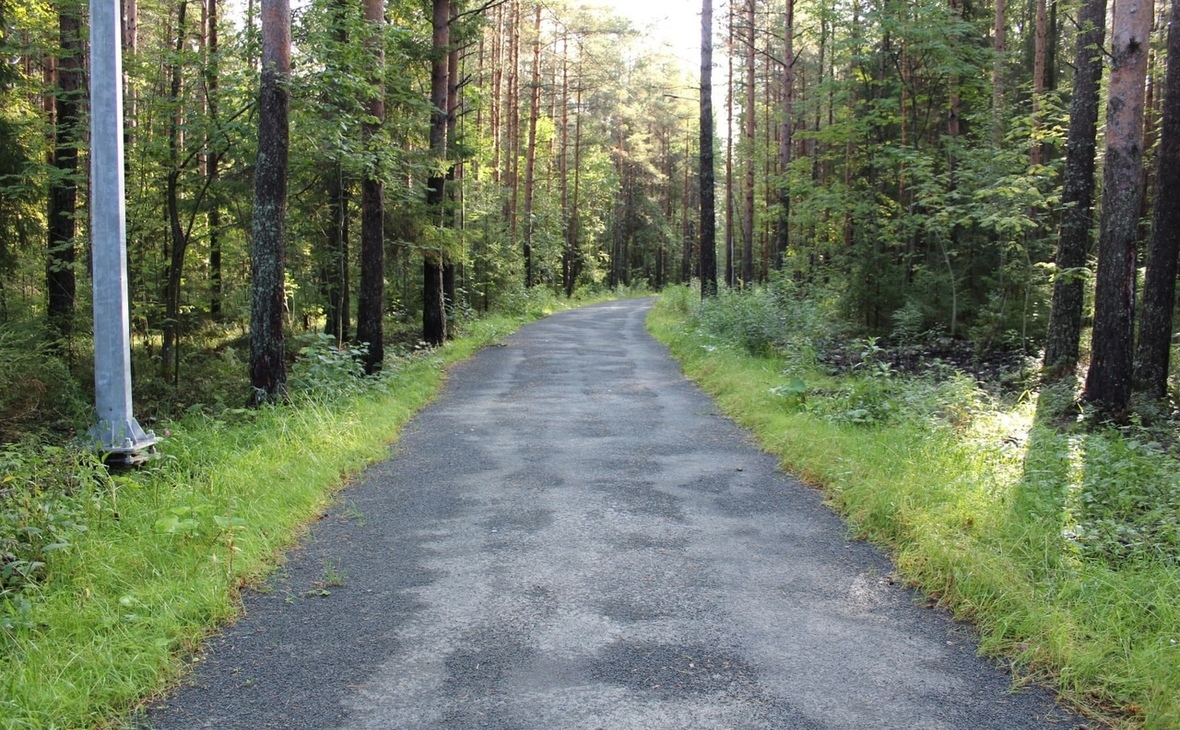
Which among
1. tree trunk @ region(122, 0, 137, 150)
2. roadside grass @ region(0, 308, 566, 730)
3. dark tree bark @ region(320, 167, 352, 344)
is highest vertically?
tree trunk @ region(122, 0, 137, 150)

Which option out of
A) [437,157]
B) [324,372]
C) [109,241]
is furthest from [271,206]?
[437,157]

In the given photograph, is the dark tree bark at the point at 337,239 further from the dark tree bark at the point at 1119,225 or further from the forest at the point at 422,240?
the dark tree bark at the point at 1119,225

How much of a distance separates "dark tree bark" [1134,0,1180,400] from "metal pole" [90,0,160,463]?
11.6 metres

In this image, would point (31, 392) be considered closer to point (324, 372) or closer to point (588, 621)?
point (324, 372)

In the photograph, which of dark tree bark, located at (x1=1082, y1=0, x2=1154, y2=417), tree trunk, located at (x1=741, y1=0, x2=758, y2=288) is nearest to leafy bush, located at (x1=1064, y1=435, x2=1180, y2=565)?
dark tree bark, located at (x1=1082, y1=0, x2=1154, y2=417)

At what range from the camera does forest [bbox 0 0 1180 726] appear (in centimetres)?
886

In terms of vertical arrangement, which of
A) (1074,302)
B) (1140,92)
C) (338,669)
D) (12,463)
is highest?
(1140,92)

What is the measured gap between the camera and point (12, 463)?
18.9ft

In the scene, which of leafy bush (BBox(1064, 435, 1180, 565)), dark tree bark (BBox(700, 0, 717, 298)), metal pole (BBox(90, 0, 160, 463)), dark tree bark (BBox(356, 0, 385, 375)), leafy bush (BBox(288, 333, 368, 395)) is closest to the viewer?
leafy bush (BBox(1064, 435, 1180, 565))

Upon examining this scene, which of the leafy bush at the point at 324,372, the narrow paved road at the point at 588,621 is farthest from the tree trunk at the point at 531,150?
the narrow paved road at the point at 588,621

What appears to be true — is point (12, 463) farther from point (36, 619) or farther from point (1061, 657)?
point (1061, 657)

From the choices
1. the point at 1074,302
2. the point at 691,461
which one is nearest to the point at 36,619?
the point at 691,461

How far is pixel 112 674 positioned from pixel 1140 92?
36.4 ft

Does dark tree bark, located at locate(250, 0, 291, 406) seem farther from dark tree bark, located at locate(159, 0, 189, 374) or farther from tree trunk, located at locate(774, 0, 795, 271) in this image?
tree trunk, located at locate(774, 0, 795, 271)
